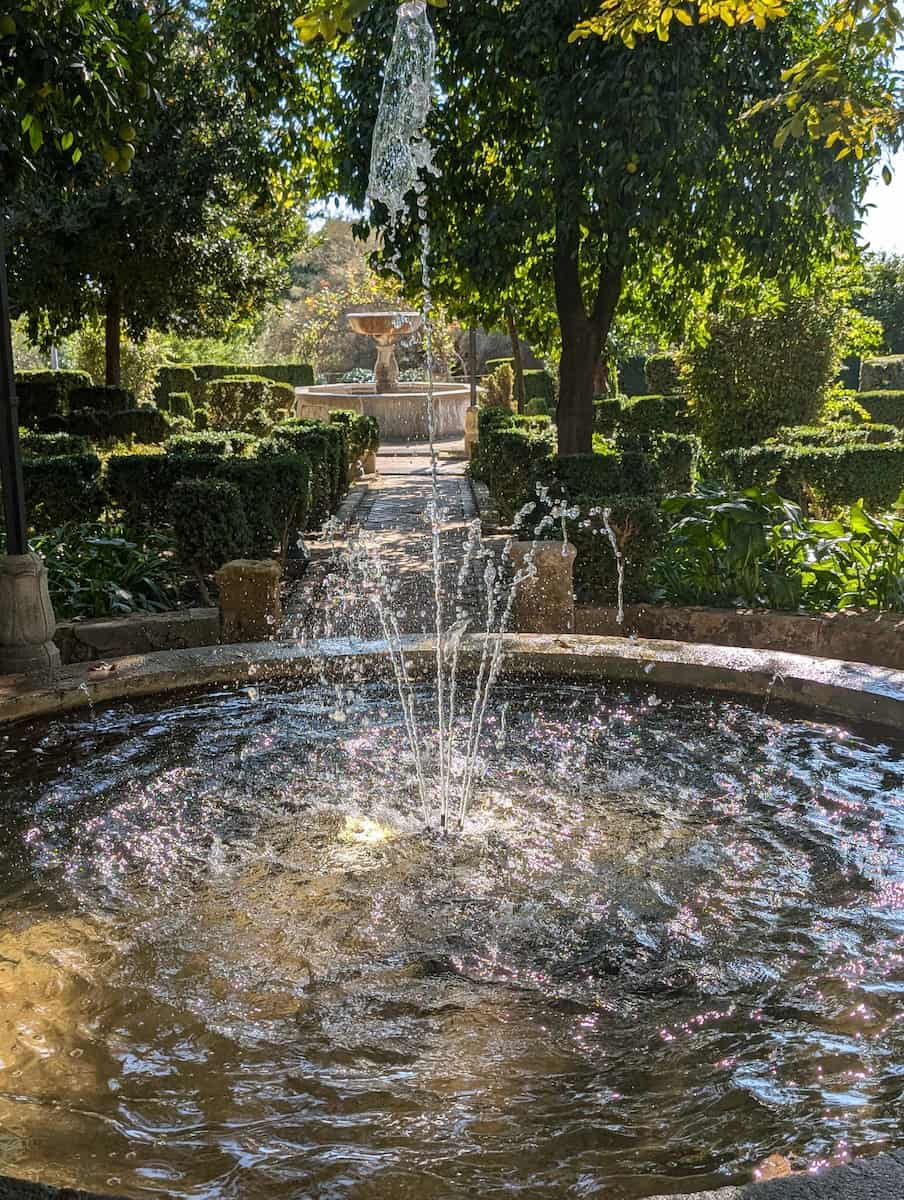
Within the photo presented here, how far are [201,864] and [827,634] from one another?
144 inches

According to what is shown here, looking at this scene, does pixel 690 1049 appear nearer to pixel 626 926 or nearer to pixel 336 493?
pixel 626 926

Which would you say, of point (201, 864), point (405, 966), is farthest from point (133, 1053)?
point (201, 864)

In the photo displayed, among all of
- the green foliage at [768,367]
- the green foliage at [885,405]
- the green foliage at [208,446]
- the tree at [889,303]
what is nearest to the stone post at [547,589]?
the green foliage at [208,446]

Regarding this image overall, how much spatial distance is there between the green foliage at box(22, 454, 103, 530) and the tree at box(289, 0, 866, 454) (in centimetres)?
340

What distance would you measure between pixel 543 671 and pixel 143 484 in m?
5.67

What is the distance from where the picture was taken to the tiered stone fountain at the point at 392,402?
27250 mm

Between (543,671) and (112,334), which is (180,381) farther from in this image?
(543,671)

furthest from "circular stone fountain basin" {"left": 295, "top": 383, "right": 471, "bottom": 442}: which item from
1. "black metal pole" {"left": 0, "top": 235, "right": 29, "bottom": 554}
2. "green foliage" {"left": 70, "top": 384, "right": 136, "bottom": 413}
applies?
"black metal pole" {"left": 0, "top": 235, "right": 29, "bottom": 554}

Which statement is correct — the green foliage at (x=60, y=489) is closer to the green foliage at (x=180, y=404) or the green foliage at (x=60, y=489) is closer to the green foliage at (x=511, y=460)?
the green foliage at (x=511, y=460)

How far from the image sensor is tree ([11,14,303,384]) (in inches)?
547

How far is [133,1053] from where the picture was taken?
100 inches

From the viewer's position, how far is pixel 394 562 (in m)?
9.35

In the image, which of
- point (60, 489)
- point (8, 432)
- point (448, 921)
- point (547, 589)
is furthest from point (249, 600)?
point (60, 489)

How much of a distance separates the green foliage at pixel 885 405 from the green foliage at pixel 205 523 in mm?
18300
